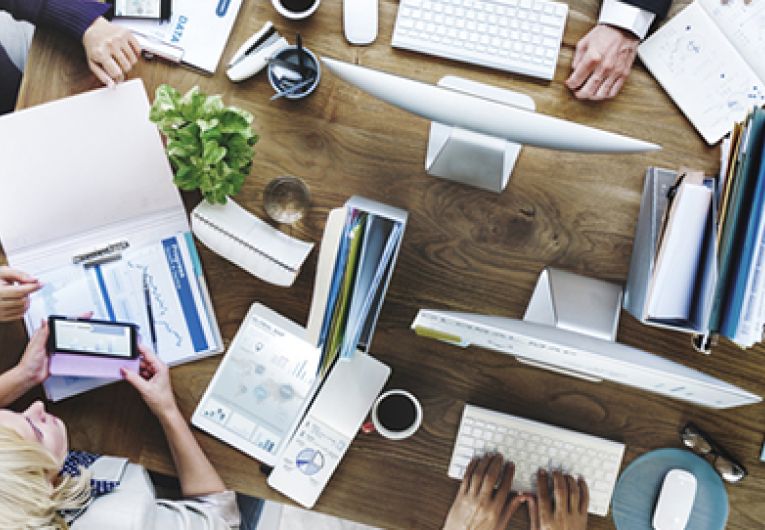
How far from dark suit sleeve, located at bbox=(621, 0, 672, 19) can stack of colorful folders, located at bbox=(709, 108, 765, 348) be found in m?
0.35

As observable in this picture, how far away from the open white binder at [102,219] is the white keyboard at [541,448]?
0.50 m

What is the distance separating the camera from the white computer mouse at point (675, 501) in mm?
1330

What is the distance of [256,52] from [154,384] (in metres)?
0.64

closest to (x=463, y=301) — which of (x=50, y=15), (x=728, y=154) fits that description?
(x=728, y=154)

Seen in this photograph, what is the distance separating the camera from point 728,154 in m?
1.14

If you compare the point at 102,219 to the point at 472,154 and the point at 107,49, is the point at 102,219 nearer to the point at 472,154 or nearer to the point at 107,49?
the point at 107,49

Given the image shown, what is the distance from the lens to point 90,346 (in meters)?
1.27

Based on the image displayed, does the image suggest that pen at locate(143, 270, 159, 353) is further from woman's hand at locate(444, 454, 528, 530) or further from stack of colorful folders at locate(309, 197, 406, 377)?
woman's hand at locate(444, 454, 528, 530)

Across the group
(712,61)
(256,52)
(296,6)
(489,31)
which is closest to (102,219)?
(256,52)

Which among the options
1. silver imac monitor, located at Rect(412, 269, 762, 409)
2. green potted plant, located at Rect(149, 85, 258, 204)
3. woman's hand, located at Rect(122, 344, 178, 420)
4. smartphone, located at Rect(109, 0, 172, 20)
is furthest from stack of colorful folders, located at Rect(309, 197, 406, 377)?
smartphone, located at Rect(109, 0, 172, 20)

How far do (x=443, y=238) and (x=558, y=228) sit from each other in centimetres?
22

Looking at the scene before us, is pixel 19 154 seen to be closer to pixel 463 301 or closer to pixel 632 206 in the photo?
pixel 463 301

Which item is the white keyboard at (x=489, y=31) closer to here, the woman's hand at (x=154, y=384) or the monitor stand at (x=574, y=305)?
the monitor stand at (x=574, y=305)

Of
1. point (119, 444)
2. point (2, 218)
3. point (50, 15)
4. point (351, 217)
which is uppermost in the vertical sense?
point (50, 15)
